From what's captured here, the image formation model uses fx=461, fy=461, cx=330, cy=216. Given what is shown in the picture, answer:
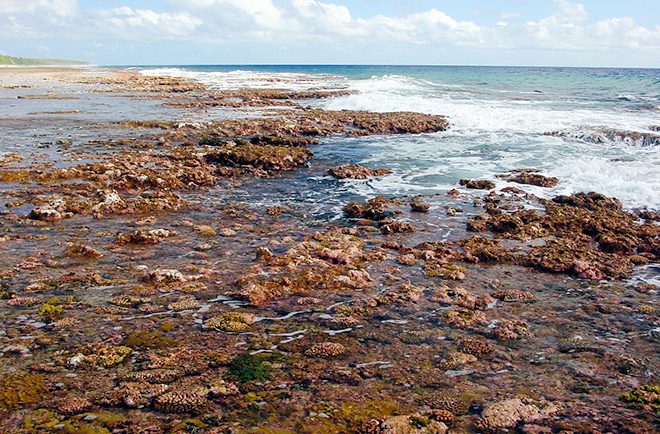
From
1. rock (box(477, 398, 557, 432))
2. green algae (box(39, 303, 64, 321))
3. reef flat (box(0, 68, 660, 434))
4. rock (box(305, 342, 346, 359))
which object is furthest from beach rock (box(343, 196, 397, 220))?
rock (box(477, 398, 557, 432))

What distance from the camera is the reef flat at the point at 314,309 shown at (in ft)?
24.5

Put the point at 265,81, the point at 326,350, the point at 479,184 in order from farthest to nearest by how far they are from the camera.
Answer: the point at 265,81 < the point at 479,184 < the point at 326,350

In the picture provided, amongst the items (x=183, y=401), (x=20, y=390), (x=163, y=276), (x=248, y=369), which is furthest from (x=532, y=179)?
(x=20, y=390)

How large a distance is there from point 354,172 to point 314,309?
49.9 ft

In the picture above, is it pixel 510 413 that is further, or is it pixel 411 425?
pixel 510 413

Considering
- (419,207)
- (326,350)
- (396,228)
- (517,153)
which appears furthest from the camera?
(517,153)

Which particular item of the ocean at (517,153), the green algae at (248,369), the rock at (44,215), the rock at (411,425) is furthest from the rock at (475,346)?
the rock at (44,215)

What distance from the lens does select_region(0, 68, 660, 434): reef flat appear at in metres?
7.45

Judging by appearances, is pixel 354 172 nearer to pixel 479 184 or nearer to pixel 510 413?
pixel 479 184

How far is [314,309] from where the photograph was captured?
11133 mm

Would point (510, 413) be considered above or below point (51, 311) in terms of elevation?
below

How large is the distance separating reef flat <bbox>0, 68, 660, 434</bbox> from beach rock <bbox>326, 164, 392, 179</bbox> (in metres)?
3.53

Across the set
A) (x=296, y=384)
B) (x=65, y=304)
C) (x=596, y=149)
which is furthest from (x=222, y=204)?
(x=596, y=149)

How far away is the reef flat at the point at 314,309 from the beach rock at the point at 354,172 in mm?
3526
